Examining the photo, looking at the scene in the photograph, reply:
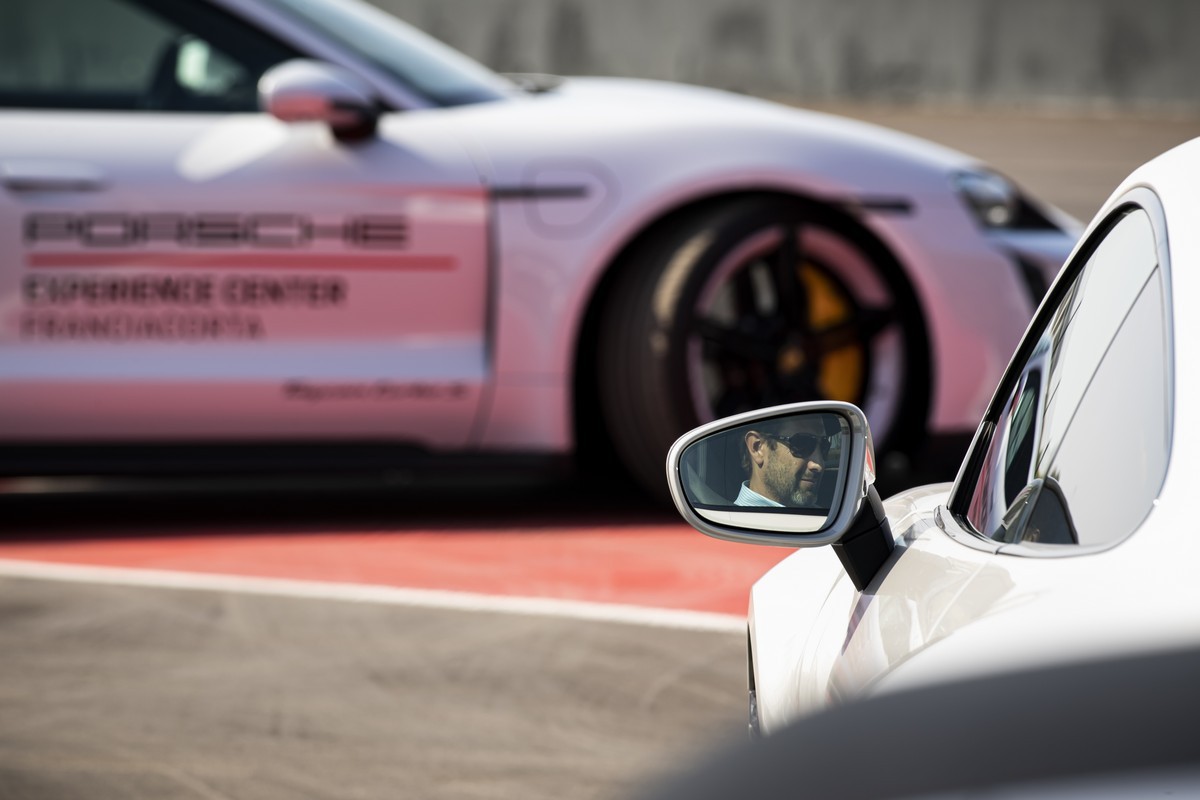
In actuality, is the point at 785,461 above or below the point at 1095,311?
below

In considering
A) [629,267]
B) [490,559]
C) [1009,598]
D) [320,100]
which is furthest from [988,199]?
[1009,598]

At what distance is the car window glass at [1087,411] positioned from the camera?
1477 mm

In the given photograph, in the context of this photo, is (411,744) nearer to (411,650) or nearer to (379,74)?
(411,650)

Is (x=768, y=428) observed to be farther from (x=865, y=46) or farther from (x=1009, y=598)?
(x=865, y=46)

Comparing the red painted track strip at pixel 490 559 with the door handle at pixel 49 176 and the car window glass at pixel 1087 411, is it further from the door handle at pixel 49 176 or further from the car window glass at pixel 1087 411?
the car window glass at pixel 1087 411

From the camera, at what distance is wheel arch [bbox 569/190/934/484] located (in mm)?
5098

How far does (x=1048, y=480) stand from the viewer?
1.67m

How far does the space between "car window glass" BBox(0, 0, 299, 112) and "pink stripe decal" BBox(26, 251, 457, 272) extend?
0.50 meters

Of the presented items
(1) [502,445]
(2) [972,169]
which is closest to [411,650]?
(1) [502,445]

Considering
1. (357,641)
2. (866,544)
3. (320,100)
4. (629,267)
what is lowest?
(357,641)

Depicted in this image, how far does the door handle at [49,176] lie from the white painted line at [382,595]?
1.00 m

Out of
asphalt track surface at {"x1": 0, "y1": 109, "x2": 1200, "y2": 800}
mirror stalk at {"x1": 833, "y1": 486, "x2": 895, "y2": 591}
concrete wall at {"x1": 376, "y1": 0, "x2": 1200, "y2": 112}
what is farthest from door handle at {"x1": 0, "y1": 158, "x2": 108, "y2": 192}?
concrete wall at {"x1": 376, "y1": 0, "x2": 1200, "y2": 112}

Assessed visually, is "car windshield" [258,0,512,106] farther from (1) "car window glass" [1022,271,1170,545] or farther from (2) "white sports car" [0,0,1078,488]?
(1) "car window glass" [1022,271,1170,545]

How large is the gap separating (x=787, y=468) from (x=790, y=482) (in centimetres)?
2
